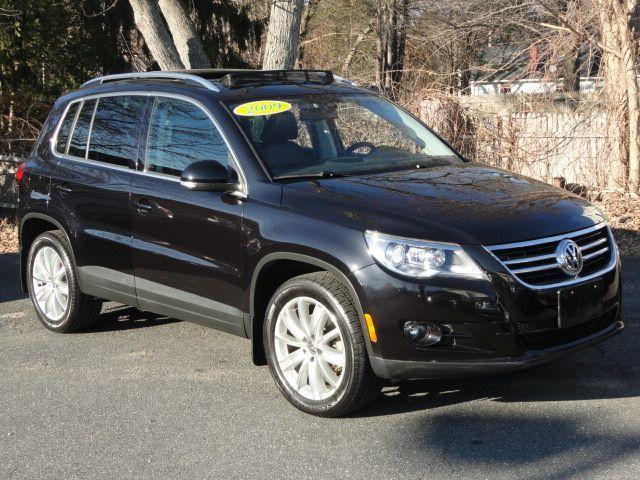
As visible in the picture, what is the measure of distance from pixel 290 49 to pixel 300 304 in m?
7.67

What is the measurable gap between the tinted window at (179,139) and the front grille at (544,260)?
1801 mm

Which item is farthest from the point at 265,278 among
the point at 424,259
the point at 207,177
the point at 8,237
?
the point at 8,237

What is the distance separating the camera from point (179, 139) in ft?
19.2

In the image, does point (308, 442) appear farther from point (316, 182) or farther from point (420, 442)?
point (316, 182)

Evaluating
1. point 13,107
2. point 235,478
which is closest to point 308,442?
point 235,478

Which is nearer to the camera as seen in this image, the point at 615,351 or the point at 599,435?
the point at 599,435

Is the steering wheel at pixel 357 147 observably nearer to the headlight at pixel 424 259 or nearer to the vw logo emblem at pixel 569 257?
the headlight at pixel 424 259

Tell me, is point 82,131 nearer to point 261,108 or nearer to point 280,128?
point 261,108

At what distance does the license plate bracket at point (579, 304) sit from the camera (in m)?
4.72

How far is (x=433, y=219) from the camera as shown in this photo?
4.71 m

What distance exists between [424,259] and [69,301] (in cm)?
320

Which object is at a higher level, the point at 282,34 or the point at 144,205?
the point at 282,34

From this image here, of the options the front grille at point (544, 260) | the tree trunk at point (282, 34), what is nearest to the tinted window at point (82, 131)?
the front grille at point (544, 260)

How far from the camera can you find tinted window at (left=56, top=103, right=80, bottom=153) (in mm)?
6840
